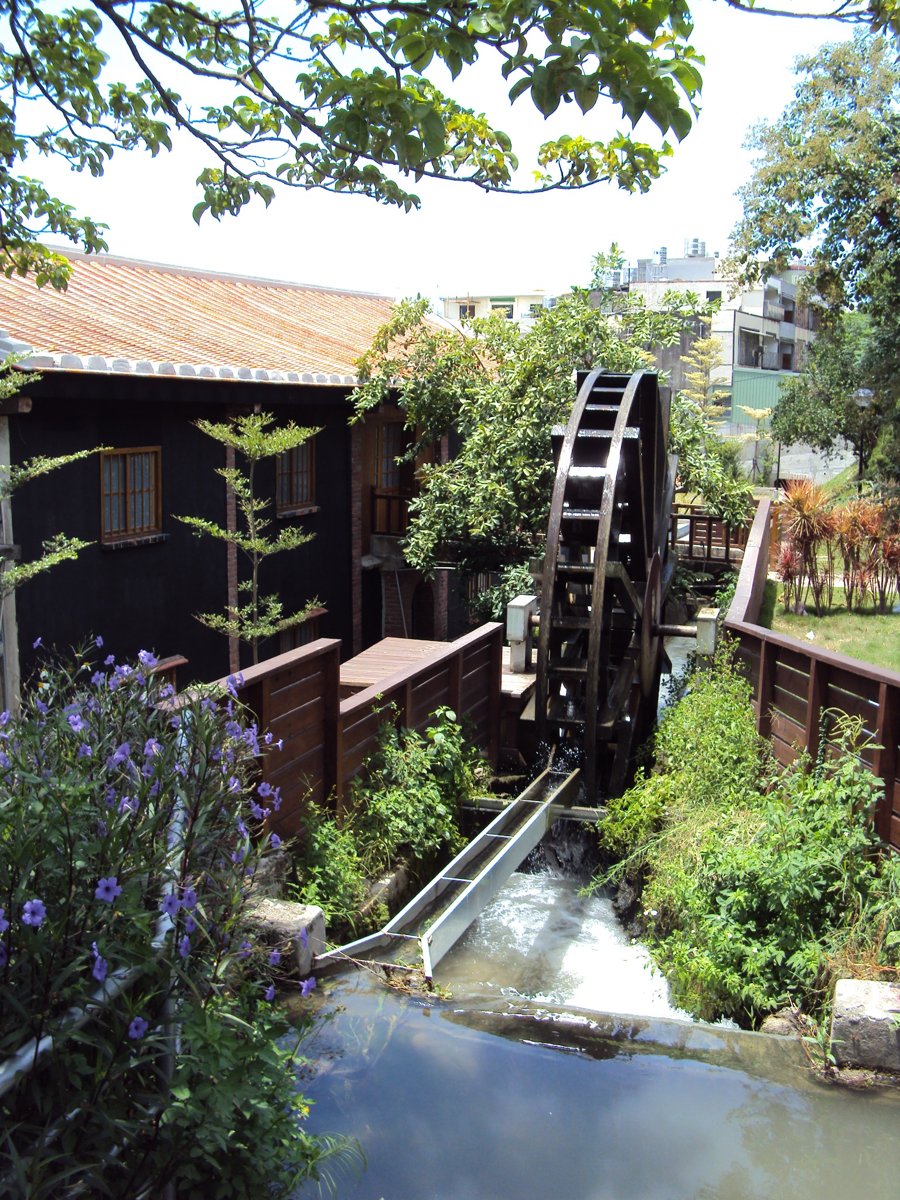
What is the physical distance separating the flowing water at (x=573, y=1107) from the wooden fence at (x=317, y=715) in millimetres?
1158

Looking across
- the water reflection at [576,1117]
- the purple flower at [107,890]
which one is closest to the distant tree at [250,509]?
the water reflection at [576,1117]

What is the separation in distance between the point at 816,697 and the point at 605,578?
9.79 ft

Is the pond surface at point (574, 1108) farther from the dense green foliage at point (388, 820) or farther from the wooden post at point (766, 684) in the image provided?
the wooden post at point (766, 684)

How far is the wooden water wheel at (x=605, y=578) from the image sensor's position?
930 cm

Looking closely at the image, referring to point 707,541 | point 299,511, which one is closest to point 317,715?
point 299,511

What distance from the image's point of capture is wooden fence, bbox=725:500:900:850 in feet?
18.6

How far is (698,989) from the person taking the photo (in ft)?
18.0

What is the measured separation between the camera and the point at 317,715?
6.08 metres

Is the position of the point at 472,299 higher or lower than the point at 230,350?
higher

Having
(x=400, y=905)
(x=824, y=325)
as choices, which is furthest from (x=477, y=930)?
(x=824, y=325)

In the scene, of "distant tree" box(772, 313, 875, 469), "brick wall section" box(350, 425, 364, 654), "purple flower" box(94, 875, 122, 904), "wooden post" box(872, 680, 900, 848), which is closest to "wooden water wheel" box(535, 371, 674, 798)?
"wooden post" box(872, 680, 900, 848)

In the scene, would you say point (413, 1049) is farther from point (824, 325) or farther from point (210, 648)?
point (824, 325)

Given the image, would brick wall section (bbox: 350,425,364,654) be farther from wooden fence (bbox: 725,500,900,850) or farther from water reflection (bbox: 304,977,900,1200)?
water reflection (bbox: 304,977,900,1200)

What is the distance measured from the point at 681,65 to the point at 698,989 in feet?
13.1
